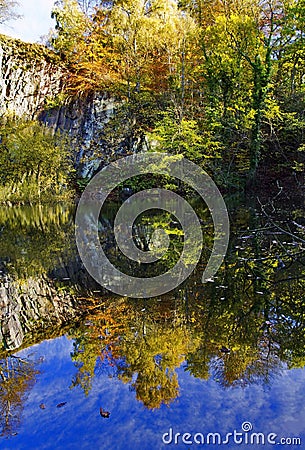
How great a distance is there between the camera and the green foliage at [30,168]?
1764 centimetres

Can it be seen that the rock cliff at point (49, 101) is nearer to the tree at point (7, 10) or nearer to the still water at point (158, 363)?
the tree at point (7, 10)

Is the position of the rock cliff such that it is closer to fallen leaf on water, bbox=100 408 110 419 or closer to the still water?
the still water

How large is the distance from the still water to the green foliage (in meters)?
13.9

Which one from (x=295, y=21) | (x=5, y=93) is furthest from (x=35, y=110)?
(x=295, y=21)

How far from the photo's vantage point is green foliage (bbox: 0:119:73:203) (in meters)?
17.6

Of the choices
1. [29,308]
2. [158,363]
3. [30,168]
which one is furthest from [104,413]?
[30,168]

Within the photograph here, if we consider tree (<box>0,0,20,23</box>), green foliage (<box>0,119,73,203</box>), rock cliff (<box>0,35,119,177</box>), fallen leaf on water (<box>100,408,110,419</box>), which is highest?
tree (<box>0,0,20,23</box>)

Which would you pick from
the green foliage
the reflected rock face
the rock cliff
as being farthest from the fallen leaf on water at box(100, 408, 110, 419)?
the rock cliff

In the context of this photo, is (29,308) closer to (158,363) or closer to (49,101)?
(158,363)

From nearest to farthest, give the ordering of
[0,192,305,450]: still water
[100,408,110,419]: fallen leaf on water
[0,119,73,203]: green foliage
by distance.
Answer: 1. [0,192,305,450]: still water
2. [100,408,110,419]: fallen leaf on water
3. [0,119,73,203]: green foliage

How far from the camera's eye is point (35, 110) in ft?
67.2

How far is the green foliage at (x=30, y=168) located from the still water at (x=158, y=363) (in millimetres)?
13939

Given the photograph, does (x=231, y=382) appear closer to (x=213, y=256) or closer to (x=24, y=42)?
(x=213, y=256)

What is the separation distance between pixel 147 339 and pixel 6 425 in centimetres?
122
